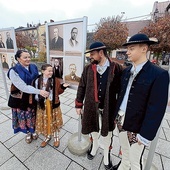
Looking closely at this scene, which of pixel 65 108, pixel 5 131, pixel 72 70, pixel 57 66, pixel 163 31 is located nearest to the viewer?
pixel 72 70

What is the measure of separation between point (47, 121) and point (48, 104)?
0.97 feet

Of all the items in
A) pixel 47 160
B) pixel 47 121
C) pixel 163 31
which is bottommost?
pixel 47 160

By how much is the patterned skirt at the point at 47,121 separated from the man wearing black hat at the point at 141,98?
1067 mm

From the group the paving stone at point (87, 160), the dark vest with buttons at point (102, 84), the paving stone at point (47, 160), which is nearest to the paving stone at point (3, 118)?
the paving stone at point (47, 160)

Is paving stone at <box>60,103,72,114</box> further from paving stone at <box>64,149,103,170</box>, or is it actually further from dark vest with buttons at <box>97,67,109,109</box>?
dark vest with buttons at <box>97,67,109,109</box>

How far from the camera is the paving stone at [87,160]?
1.54 metres

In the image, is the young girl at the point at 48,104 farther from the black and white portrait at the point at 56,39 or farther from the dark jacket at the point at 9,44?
the dark jacket at the point at 9,44

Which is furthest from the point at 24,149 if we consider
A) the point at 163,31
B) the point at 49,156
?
the point at 163,31

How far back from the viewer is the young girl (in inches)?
63.0

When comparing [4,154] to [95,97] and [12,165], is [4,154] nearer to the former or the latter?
[12,165]

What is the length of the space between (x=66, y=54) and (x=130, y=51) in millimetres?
897

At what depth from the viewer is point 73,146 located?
1.76 m

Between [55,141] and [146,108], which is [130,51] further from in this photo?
[55,141]

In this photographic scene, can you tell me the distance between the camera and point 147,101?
94 centimetres
